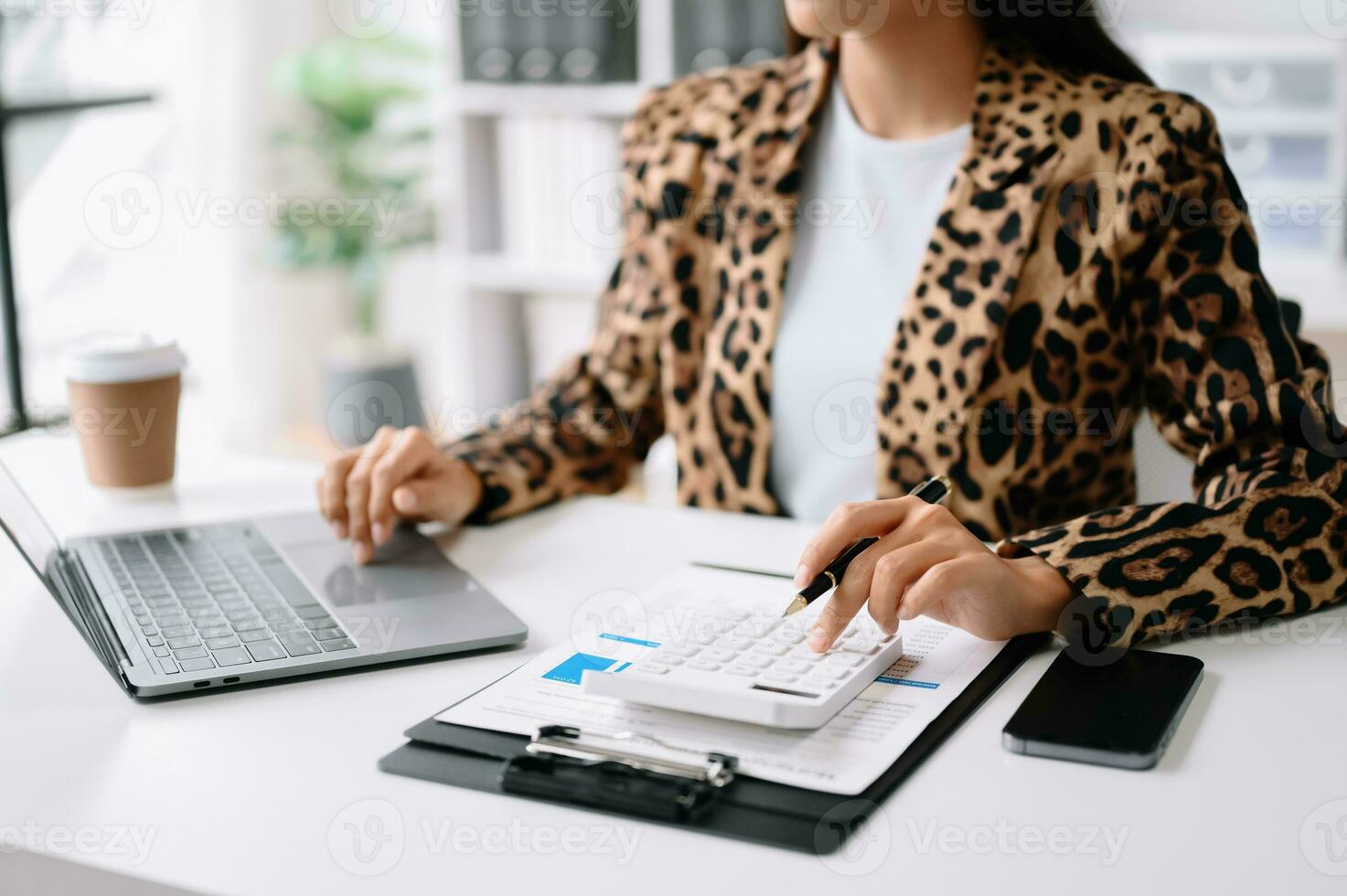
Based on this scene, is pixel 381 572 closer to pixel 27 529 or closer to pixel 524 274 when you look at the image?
pixel 27 529

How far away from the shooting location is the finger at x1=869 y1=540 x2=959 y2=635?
87cm

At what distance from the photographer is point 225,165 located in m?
3.33

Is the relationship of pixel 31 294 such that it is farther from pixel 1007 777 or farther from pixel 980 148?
pixel 1007 777

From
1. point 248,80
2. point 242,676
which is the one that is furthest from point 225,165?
point 242,676

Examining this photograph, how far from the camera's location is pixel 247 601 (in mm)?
1027

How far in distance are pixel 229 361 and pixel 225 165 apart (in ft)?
1.54

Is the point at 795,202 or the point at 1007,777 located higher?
the point at 795,202

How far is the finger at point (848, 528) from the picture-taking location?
878 mm
